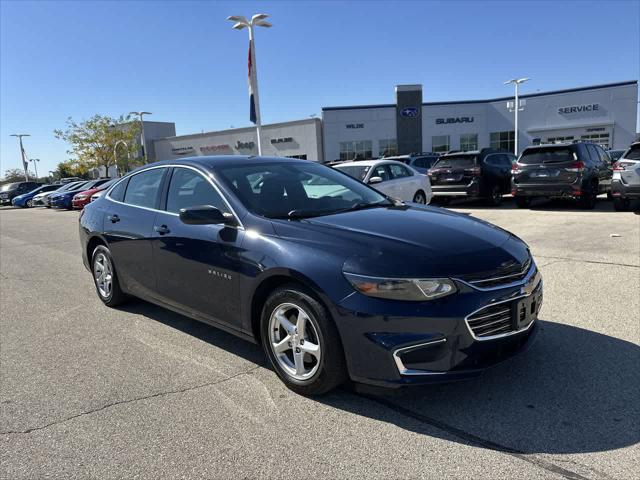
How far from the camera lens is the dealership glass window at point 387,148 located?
168 feet

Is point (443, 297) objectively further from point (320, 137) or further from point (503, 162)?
point (320, 137)

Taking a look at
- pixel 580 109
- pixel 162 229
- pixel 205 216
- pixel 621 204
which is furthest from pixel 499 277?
pixel 580 109

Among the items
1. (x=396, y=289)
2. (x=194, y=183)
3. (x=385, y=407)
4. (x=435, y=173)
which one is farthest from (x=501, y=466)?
(x=435, y=173)

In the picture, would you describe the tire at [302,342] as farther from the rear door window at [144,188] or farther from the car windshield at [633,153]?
the car windshield at [633,153]

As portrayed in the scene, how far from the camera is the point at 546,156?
1281cm

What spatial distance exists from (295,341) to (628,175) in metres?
10.5

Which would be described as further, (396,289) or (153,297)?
(153,297)

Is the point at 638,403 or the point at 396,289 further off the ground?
the point at 396,289

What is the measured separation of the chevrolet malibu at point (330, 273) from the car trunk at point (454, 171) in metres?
10.6

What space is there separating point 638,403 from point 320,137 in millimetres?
50086

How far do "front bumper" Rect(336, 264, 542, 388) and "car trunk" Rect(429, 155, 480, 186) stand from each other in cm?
1211

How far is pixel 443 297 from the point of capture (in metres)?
2.78

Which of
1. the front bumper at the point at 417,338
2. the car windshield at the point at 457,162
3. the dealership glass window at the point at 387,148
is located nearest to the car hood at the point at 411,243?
the front bumper at the point at 417,338

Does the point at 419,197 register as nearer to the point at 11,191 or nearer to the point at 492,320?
the point at 492,320
